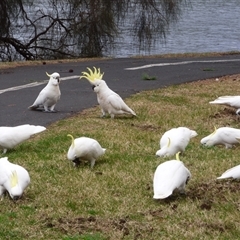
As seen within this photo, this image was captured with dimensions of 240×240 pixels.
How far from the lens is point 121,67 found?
13117mm

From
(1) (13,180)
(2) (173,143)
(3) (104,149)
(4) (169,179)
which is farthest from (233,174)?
(1) (13,180)

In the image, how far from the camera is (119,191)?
4652mm


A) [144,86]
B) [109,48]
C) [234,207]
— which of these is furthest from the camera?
[109,48]

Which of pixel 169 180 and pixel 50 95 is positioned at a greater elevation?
pixel 169 180

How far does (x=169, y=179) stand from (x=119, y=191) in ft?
1.63

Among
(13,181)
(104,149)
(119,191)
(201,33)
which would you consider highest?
(13,181)

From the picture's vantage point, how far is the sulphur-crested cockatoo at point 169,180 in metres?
4.25

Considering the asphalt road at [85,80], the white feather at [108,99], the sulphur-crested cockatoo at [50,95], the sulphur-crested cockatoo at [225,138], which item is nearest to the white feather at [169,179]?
the sulphur-crested cockatoo at [225,138]

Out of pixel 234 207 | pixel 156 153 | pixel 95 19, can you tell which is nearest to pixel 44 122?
pixel 156 153

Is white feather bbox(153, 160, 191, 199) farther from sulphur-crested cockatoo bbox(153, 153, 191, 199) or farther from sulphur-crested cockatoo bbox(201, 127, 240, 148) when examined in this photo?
sulphur-crested cockatoo bbox(201, 127, 240, 148)

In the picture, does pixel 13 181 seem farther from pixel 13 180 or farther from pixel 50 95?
pixel 50 95

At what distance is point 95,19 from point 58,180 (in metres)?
11.7

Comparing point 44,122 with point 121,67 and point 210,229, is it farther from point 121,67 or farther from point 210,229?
point 121,67

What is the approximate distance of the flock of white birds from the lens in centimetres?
436
